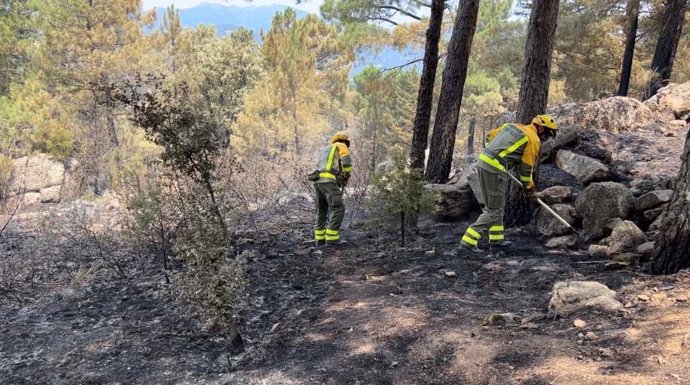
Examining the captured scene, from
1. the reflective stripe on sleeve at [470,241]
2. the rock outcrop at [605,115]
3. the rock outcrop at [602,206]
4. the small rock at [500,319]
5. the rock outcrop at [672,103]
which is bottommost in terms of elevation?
the small rock at [500,319]

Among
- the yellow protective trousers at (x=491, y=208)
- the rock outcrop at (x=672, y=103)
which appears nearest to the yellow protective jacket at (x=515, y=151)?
the yellow protective trousers at (x=491, y=208)

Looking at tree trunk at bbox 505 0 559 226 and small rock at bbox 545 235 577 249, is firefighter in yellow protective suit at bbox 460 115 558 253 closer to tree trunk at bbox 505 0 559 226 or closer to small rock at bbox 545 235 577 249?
small rock at bbox 545 235 577 249

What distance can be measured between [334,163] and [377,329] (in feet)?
10.9

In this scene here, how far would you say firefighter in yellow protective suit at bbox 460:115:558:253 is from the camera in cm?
561

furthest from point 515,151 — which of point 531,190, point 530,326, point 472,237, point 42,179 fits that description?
point 42,179

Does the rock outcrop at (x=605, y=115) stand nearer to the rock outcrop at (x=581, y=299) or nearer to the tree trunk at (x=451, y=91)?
the tree trunk at (x=451, y=91)

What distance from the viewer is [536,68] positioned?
633 cm

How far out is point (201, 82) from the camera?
21812 mm

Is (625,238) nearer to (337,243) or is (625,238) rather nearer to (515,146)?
(515,146)

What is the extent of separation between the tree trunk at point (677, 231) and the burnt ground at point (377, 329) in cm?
18

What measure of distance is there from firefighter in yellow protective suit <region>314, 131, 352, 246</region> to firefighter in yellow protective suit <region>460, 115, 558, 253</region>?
1.88 metres

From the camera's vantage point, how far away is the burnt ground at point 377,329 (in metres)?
3.06

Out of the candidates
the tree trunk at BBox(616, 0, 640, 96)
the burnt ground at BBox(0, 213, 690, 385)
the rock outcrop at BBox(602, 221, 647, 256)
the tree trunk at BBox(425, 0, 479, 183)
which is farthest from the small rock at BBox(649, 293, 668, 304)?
the tree trunk at BBox(616, 0, 640, 96)

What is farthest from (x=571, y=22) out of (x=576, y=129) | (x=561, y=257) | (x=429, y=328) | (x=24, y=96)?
(x=24, y=96)
